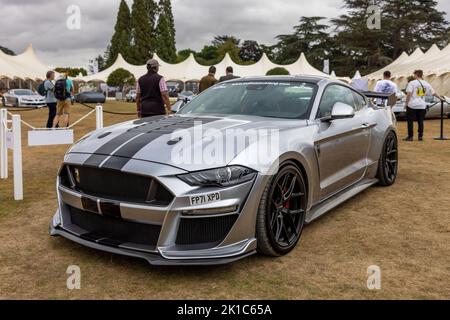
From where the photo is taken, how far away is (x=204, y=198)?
3.06 m

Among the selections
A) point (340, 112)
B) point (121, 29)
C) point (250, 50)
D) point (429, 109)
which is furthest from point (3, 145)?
point (250, 50)

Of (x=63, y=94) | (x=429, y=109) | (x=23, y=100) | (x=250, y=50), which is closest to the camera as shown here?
(x=63, y=94)

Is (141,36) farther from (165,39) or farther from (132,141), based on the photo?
(132,141)

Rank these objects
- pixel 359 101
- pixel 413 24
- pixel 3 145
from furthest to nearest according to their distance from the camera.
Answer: pixel 413 24
pixel 3 145
pixel 359 101

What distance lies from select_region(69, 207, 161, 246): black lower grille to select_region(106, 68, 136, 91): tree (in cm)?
4679

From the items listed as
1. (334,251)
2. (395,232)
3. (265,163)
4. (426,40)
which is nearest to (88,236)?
(265,163)

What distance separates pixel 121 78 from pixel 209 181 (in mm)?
47507

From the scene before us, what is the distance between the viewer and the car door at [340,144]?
423 centimetres

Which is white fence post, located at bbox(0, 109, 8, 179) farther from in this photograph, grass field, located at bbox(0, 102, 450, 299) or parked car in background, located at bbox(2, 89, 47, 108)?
parked car in background, located at bbox(2, 89, 47, 108)

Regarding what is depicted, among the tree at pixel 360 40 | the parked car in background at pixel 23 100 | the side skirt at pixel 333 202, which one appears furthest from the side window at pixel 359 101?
the tree at pixel 360 40

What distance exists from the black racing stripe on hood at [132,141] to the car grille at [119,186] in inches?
3.1

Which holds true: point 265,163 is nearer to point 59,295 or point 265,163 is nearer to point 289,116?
point 289,116

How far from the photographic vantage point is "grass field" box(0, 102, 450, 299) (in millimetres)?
3029

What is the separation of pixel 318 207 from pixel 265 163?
1143 millimetres
